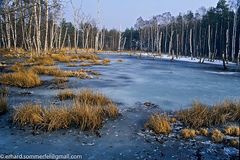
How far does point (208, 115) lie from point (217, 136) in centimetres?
126

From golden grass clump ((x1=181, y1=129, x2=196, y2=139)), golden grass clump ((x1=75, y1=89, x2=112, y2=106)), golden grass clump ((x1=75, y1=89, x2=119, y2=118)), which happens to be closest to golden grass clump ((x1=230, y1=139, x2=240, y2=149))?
golden grass clump ((x1=181, y1=129, x2=196, y2=139))

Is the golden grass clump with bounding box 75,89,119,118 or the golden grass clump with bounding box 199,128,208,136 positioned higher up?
the golden grass clump with bounding box 75,89,119,118

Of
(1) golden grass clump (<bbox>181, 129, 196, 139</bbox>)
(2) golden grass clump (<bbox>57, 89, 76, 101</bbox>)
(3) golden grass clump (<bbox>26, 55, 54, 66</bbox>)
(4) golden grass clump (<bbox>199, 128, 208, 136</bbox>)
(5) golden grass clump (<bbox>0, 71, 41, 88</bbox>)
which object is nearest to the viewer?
(1) golden grass clump (<bbox>181, 129, 196, 139</bbox>)

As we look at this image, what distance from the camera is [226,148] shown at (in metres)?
6.92

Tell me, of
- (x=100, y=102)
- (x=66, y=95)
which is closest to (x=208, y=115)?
(x=100, y=102)

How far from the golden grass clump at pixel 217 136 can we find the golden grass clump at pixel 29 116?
408cm

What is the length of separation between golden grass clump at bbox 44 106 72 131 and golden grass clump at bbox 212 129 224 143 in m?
3.47

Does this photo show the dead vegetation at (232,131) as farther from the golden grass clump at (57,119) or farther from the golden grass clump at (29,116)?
the golden grass clump at (29,116)

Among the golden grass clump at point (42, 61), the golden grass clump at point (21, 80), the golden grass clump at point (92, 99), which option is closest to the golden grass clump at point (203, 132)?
the golden grass clump at point (92, 99)

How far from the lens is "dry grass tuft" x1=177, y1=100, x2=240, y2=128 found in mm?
8438

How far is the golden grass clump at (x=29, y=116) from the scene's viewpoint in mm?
8234

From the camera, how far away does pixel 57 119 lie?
8109mm

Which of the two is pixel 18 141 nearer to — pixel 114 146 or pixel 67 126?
pixel 67 126

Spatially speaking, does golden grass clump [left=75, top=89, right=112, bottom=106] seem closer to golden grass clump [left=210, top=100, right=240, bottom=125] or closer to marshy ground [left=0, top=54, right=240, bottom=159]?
marshy ground [left=0, top=54, right=240, bottom=159]
